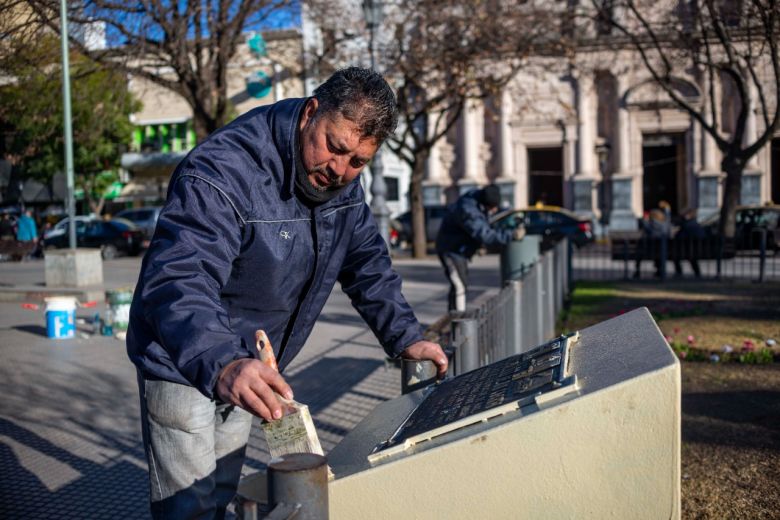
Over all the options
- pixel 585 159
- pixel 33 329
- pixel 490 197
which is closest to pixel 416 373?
pixel 490 197

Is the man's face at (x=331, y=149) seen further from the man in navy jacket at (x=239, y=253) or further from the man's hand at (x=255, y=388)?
the man's hand at (x=255, y=388)

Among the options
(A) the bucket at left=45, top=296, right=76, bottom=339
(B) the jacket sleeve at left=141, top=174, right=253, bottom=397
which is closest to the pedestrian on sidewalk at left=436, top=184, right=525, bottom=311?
(A) the bucket at left=45, top=296, right=76, bottom=339

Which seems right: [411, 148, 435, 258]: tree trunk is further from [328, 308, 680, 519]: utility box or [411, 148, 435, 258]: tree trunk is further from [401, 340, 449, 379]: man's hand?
[328, 308, 680, 519]: utility box

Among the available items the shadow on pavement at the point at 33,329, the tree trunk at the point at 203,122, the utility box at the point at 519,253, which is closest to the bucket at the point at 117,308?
the shadow on pavement at the point at 33,329

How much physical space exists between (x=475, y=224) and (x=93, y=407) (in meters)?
4.48

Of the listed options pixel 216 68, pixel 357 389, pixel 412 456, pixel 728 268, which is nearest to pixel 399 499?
pixel 412 456

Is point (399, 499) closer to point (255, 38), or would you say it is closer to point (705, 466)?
point (705, 466)

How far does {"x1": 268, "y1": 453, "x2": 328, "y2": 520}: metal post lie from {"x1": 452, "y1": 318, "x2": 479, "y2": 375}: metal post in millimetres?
2208

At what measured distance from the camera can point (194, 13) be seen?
15.5 metres

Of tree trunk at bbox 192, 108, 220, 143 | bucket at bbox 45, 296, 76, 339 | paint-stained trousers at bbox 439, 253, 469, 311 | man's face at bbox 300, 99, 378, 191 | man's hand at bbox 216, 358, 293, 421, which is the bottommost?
bucket at bbox 45, 296, 76, 339

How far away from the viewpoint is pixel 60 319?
34.3ft

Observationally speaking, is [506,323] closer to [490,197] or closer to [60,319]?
[490,197]

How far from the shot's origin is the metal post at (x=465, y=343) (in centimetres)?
392

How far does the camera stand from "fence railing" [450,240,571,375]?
13.2 ft
